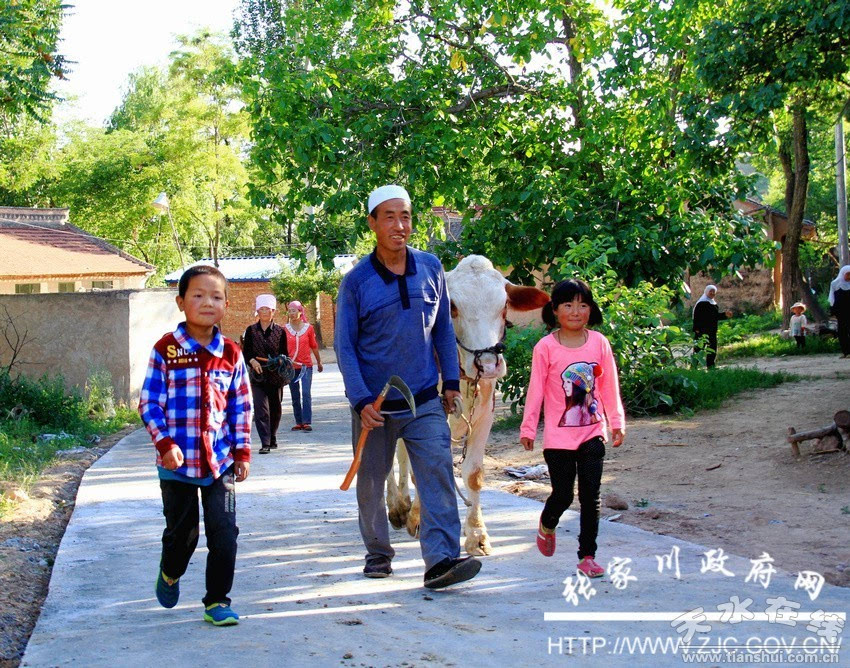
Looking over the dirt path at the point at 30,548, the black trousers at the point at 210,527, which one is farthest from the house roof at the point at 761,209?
the black trousers at the point at 210,527

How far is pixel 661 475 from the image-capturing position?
9.07 m

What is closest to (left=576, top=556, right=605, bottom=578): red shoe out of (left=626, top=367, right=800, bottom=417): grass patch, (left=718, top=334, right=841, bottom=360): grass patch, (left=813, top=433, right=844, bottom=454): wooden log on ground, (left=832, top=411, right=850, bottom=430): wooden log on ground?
(left=832, top=411, right=850, bottom=430): wooden log on ground

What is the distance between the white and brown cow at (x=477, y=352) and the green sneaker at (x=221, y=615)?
181 cm

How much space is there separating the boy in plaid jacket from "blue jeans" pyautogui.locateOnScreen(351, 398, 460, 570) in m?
0.92

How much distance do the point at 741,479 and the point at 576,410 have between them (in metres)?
3.72

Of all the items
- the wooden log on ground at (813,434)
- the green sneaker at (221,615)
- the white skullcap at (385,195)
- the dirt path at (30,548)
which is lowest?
the dirt path at (30,548)

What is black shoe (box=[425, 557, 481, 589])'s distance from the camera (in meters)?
5.11

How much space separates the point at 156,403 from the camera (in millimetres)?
4668

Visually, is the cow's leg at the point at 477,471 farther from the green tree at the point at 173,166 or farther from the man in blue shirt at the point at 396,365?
the green tree at the point at 173,166

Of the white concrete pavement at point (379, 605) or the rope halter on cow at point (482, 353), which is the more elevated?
the rope halter on cow at point (482, 353)

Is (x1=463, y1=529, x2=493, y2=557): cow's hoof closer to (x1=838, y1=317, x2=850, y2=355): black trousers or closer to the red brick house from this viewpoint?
(x1=838, y1=317, x2=850, y2=355): black trousers

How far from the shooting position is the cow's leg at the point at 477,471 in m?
6.10

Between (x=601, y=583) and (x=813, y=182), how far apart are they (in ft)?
128

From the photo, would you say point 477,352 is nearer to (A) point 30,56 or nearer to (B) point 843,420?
(B) point 843,420
